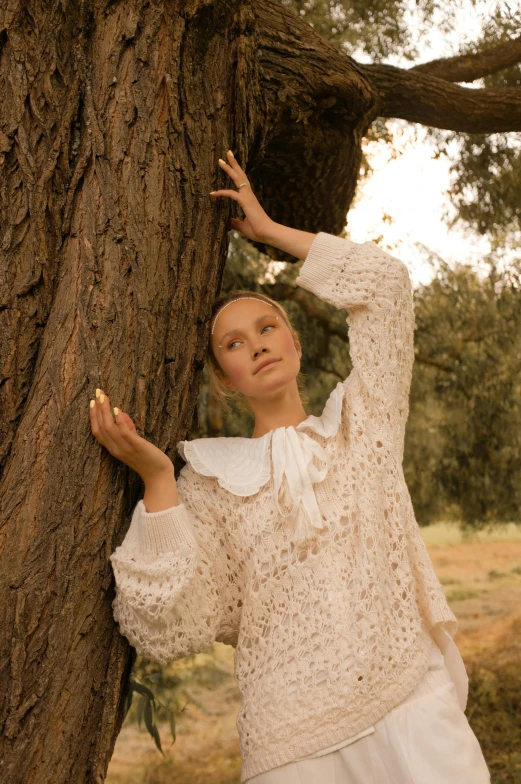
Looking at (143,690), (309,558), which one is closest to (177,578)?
(309,558)

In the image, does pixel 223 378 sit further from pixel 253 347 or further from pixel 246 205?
pixel 246 205

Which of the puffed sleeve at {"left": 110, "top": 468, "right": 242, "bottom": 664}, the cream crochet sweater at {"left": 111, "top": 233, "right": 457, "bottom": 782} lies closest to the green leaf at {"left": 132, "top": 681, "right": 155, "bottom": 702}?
the cream crochet sweater at {"left": 111, "top": 233, "right": 457, "bottom": 782}

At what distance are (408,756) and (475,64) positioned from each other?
2957 millimetres

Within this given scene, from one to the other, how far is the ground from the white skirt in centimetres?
268

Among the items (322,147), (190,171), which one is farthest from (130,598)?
(322,147)

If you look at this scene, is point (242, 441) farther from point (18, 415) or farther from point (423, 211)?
point (423, 211)

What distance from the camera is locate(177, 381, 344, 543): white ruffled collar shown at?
1754 mm

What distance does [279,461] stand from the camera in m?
1.83

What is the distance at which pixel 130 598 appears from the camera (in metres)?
1.60

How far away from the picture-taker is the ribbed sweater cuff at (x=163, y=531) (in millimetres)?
1652

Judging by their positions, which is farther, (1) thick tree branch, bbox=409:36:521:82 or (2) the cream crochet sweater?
(1) thick tree branch, bbox=409:36:521:82

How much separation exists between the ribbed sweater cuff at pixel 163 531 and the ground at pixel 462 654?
117 inches

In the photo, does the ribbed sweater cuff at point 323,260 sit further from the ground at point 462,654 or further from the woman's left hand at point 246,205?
the ground at point 462,654

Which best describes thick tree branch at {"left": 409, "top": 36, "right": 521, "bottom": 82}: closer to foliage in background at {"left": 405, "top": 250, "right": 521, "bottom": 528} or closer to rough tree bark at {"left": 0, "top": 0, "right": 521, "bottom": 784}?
foliage in background at {"left": 405, "top": 250, "right": 521, "bottom": 528}
